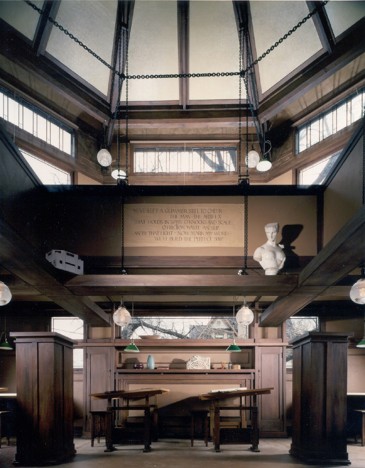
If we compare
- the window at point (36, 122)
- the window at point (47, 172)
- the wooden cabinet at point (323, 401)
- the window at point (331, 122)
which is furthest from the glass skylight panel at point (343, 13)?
the window at point (47, 172)

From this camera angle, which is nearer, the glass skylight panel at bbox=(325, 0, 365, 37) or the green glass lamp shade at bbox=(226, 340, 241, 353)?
the glass skylight panel at bbox=(325, 0, 365, 37)

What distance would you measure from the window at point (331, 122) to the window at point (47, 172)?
567 centimetres

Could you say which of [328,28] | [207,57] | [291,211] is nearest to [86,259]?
[291,211]

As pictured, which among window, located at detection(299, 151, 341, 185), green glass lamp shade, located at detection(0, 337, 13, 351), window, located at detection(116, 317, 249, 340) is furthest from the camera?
window, located at detection(116, 317, 249, 340)

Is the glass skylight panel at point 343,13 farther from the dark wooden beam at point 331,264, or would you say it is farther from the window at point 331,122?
the dark wooden beam at point 331,264

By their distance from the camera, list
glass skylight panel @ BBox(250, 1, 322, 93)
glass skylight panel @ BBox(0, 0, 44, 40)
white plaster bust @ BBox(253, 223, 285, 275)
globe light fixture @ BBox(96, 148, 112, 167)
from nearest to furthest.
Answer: white plaster bust @ BBox(253, 223, 285, 275) < glass skylight panel @ BBox(0, 0, 44, 40) < globe light fixture @ BBox(96, 148, 112, 167) < glass skylight panel @ BBox(250, 1, 322, 93)

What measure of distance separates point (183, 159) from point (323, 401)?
770 cm

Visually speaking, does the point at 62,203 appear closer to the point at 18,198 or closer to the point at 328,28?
the point at 18,198

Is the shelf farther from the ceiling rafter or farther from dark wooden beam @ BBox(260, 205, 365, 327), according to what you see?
the ceiling rafter

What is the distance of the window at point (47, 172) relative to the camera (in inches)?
493

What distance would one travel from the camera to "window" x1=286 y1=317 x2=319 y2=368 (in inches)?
567

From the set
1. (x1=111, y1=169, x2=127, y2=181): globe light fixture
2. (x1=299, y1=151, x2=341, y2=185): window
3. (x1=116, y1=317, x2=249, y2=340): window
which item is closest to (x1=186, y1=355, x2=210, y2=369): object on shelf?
(x1=116, y1=317, x2=249, y2=340): window

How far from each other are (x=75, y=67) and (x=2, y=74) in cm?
171

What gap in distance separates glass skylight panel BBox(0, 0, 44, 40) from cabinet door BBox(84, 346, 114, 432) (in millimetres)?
7283
